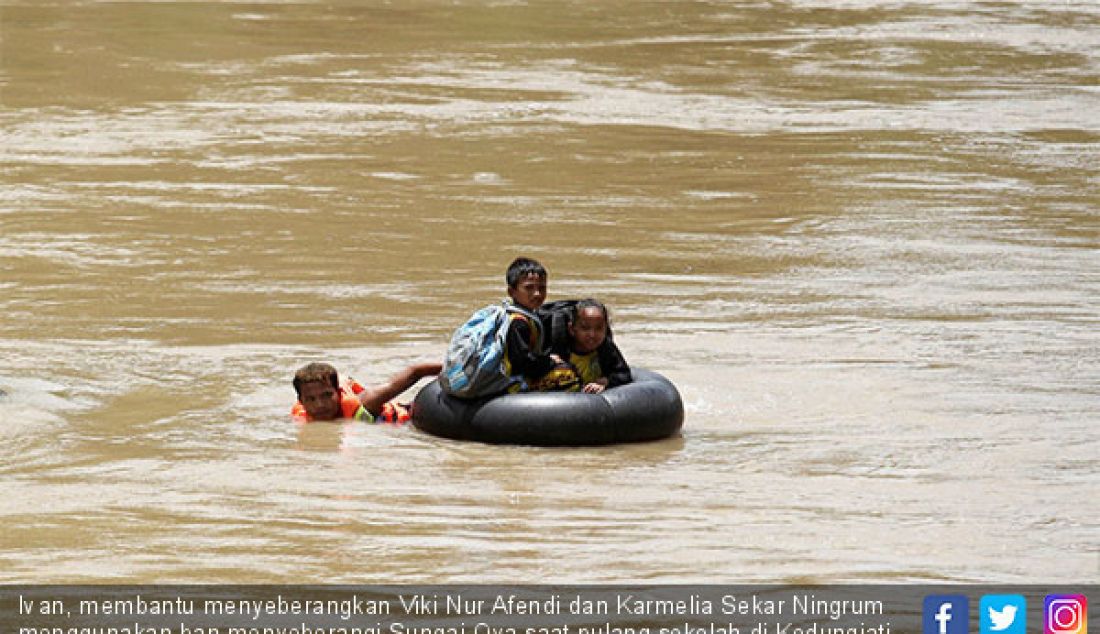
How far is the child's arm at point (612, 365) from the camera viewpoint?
1221cm

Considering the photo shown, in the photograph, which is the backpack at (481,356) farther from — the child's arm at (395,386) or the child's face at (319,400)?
the child's face at (319,400)

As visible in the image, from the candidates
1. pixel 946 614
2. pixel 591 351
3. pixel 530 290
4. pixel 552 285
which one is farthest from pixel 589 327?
pixel 552 285

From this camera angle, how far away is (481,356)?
472 inches

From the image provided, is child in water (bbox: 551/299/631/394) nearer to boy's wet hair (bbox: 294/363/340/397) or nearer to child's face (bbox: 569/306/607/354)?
child's face (bbox: 569/306/607/354)

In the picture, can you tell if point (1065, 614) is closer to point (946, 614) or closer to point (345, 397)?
point (946, 614)

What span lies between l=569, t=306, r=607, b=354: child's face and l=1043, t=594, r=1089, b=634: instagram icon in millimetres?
3549

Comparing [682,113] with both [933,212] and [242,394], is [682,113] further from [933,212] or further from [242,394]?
[242,394]

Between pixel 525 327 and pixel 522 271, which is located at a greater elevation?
pixel 522 271

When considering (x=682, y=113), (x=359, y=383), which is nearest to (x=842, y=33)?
(x=682, y=113)

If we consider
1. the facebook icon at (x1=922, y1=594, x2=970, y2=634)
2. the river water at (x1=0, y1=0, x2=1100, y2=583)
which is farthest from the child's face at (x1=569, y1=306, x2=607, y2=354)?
the facebook icon at (x1=922, y1=594, x2=970, y2=634)

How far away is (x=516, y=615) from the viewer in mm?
8711

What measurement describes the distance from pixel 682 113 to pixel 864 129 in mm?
2276

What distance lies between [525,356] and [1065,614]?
13.5 ft

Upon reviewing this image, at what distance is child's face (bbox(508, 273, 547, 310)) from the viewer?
39.2ft
